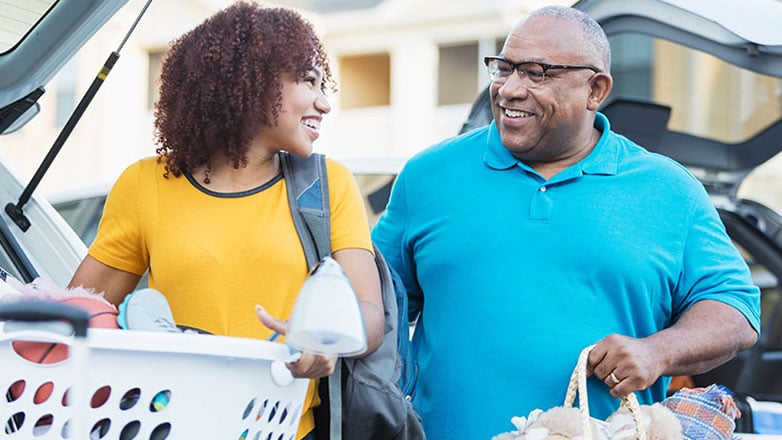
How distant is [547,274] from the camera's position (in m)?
2.41

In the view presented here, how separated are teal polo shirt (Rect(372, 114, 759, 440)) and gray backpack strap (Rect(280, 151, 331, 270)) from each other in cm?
54

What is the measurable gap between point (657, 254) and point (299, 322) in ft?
4.16

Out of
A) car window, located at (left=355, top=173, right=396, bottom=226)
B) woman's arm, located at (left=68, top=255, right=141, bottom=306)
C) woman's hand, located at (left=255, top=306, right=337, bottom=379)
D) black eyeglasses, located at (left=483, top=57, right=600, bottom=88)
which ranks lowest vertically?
car window, located at (left=355, top=173, right=396, bottom=226)

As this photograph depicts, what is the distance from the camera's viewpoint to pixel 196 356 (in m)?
1.42

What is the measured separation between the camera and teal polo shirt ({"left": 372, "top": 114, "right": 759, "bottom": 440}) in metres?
2.38

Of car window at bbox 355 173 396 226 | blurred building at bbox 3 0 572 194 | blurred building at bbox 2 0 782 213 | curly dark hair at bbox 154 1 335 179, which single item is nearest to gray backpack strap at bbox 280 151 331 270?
curly dark hair at bbox 154 1 335 179

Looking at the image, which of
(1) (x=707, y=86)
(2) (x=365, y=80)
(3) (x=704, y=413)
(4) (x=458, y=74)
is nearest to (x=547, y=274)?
(3) (x=704, y=413)

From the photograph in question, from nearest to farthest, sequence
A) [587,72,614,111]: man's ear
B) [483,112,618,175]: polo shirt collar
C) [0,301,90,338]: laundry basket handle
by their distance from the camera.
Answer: [0,301,90,338]: laundry basket handle → [483,112,618,175]: polo shirt collar → [587,72,614,111]: man's ear

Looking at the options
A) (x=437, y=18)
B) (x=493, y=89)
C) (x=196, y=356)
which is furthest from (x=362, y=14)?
(x=196, y=356)

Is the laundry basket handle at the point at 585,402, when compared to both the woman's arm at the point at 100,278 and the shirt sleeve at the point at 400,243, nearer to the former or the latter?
the shirt sleeve at the point at 400,243

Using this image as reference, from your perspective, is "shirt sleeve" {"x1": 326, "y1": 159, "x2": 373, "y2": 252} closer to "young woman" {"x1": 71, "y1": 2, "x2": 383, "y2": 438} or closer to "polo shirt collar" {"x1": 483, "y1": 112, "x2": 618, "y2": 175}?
"young woman" {"x1": 71, "y1": 2, "x2": 383, "y2": 438}

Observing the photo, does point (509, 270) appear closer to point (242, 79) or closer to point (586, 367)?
point (586, 367)

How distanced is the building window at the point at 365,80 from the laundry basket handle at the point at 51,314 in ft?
57.2

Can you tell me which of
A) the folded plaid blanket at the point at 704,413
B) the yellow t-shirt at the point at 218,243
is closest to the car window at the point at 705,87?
the folded plaid blanket at the point at 704,413
